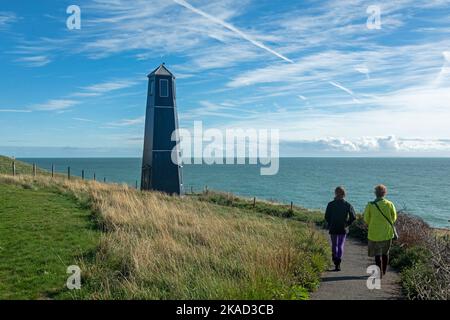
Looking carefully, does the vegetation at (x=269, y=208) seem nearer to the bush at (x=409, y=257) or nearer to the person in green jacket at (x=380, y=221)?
the bush at (x=409, y=257)

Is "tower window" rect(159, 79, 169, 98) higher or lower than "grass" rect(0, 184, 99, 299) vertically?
higher

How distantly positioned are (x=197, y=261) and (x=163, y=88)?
18.2 m

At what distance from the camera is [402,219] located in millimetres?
14820

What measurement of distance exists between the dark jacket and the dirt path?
100cm

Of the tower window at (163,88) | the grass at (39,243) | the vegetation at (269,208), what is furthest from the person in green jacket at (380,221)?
the tower window at (163,88)

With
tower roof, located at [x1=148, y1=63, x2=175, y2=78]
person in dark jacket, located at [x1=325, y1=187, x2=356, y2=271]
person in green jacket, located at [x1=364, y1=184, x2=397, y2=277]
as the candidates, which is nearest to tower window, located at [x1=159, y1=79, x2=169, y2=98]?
tower roof, located at [x1=148, y1=63, x2=175, y2=78]

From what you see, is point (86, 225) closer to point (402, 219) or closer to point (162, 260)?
point (162, 260)

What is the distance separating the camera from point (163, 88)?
25.9 metres

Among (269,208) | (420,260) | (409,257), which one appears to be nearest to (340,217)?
(420,260)

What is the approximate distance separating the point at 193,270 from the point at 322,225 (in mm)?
11965

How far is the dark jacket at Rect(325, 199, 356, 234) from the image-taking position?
9875mm

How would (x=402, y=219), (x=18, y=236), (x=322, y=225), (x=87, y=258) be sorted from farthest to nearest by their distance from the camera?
1. (x=322, y=225)
2. (x=402, y=219)
3. (x=18, y=236)
4. (x=87, y=258)

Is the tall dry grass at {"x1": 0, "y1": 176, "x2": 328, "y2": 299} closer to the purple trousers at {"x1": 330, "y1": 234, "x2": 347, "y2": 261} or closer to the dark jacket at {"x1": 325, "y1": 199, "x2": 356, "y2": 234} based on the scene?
the purple trousers at {"x1": 330, "y1": 234, "x2": 347, "y2": 261}
